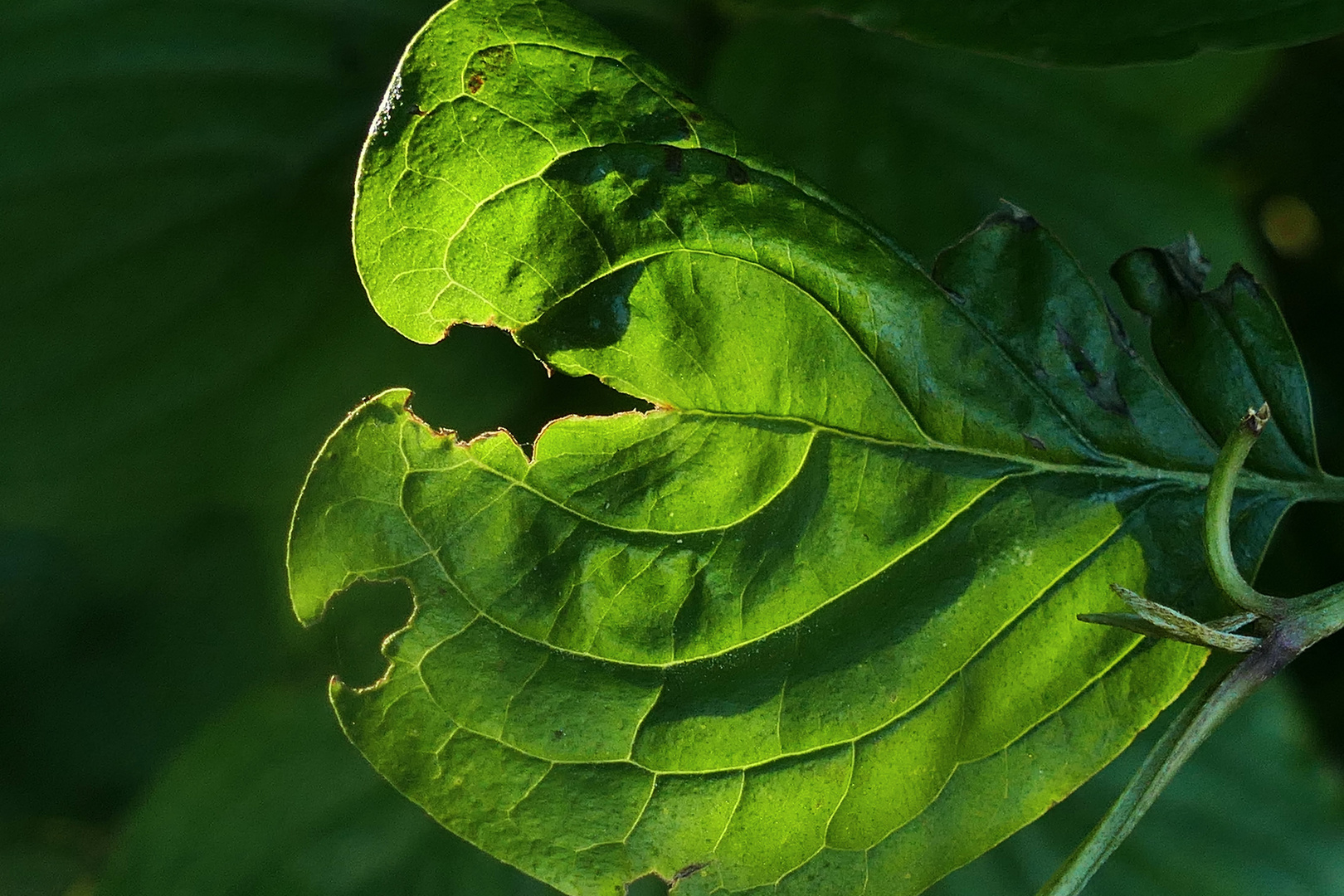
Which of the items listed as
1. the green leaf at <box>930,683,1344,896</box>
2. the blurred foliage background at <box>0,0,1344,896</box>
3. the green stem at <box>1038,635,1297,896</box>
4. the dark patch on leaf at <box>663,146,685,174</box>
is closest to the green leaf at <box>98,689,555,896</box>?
the blurred foliage background at <box>0,0,1344,896</box>

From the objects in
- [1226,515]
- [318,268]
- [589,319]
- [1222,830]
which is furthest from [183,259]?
[1222,830]

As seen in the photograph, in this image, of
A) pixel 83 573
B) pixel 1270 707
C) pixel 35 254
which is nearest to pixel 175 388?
pixel 35 254

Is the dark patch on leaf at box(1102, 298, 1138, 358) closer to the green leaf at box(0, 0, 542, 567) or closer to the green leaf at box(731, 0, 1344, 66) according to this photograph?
the green leaf at box(731, 0, 1344, 66)

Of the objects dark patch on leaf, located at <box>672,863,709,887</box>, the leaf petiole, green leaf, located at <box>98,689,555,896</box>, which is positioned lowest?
green leaf, located at <box>98,689,555,896</box>

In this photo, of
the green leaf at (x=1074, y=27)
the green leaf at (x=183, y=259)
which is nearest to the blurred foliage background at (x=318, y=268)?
the green leaf at (x=183, y=259)

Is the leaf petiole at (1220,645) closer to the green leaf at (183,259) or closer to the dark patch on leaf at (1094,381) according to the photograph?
the dark patch on leaf at (1094,381)

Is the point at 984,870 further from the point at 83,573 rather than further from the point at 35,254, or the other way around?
the point at 83,573

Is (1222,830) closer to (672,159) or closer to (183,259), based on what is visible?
(672,159)
